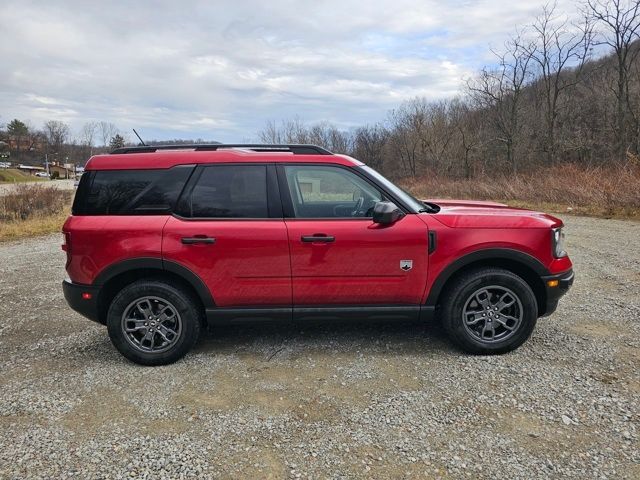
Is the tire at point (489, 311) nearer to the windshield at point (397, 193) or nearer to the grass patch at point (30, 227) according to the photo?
the windshield at point (397, 193)

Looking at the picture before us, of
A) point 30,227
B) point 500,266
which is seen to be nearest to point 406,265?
point 500,266

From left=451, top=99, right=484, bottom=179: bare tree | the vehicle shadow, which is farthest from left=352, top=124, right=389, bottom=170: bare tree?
the vehicle shadow

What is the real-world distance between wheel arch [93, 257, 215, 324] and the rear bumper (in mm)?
40

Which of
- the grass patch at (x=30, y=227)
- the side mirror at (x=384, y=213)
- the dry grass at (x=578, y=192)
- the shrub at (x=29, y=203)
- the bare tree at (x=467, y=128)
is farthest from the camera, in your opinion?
the bare tree at (x=467, y=128)

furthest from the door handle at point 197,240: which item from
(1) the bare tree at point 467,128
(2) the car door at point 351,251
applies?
(1) the bare tree at point 467,128

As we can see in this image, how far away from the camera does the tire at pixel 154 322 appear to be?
11.5 ft

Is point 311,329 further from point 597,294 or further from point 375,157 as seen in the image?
point 375,157

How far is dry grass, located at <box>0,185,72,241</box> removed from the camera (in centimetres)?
1277

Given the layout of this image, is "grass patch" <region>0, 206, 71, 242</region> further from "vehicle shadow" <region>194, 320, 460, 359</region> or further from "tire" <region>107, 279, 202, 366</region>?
"vehicle shadow" <region>194, 320, 460, 359</region>

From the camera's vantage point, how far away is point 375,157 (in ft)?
190

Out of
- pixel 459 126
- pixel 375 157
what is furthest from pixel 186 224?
pixel 375 157

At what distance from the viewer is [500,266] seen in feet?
12.0

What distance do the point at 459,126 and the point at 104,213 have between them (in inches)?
1803

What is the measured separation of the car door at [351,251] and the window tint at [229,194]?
8.2 inches
